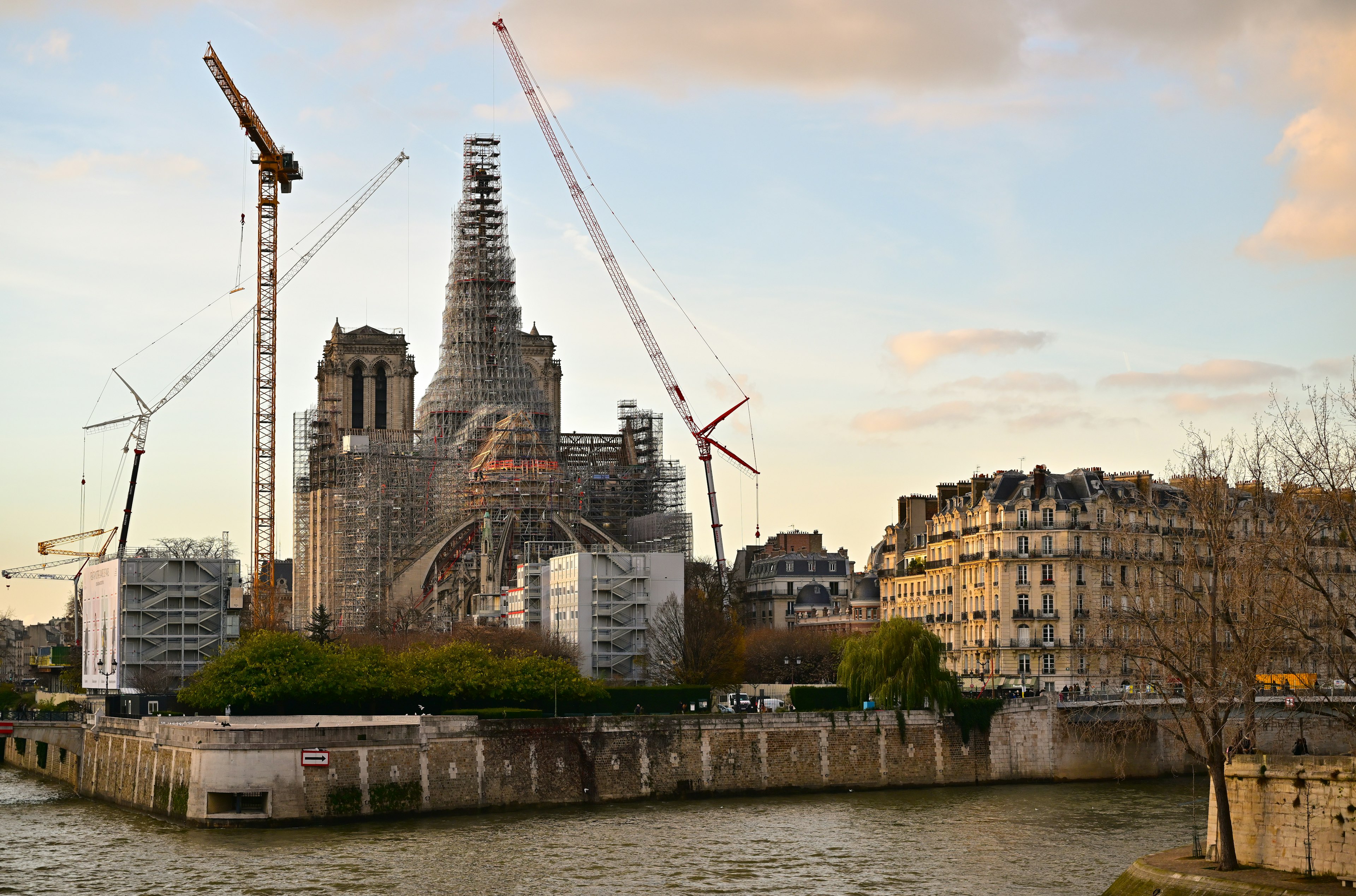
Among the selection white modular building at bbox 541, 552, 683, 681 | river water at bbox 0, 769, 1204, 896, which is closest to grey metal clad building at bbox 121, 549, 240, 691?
river water at bbox 0, 769, 1204, 896

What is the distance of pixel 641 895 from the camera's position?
38562mm

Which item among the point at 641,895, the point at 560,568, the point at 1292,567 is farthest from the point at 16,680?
the point at 1292,567

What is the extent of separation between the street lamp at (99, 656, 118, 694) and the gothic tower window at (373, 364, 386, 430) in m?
61.8

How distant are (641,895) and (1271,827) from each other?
13904 millimetres

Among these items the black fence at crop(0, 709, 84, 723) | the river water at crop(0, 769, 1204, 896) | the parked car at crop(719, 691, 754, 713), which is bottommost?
the river water at crop(0, 769, 1204, 896)

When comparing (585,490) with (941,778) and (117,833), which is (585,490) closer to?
(941,778)

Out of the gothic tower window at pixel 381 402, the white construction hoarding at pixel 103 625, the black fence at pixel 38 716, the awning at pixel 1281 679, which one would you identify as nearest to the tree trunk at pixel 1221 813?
the awning at pixel 1281 679

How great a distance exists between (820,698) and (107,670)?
118ft


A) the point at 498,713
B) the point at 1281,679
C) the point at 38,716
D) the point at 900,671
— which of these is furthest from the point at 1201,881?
the point at 38,716

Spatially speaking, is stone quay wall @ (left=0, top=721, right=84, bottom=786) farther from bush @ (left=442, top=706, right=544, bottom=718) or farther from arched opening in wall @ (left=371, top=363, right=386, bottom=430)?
arched opening in wall @ (left=371, top=363, right=386, bottom=430)

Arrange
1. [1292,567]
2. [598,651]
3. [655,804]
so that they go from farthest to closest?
[598,651], [655,804], [1292,567]

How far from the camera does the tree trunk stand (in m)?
32.2

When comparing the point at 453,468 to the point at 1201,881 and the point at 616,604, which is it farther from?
the point at 1201,881

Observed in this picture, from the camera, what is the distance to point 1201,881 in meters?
31.5
